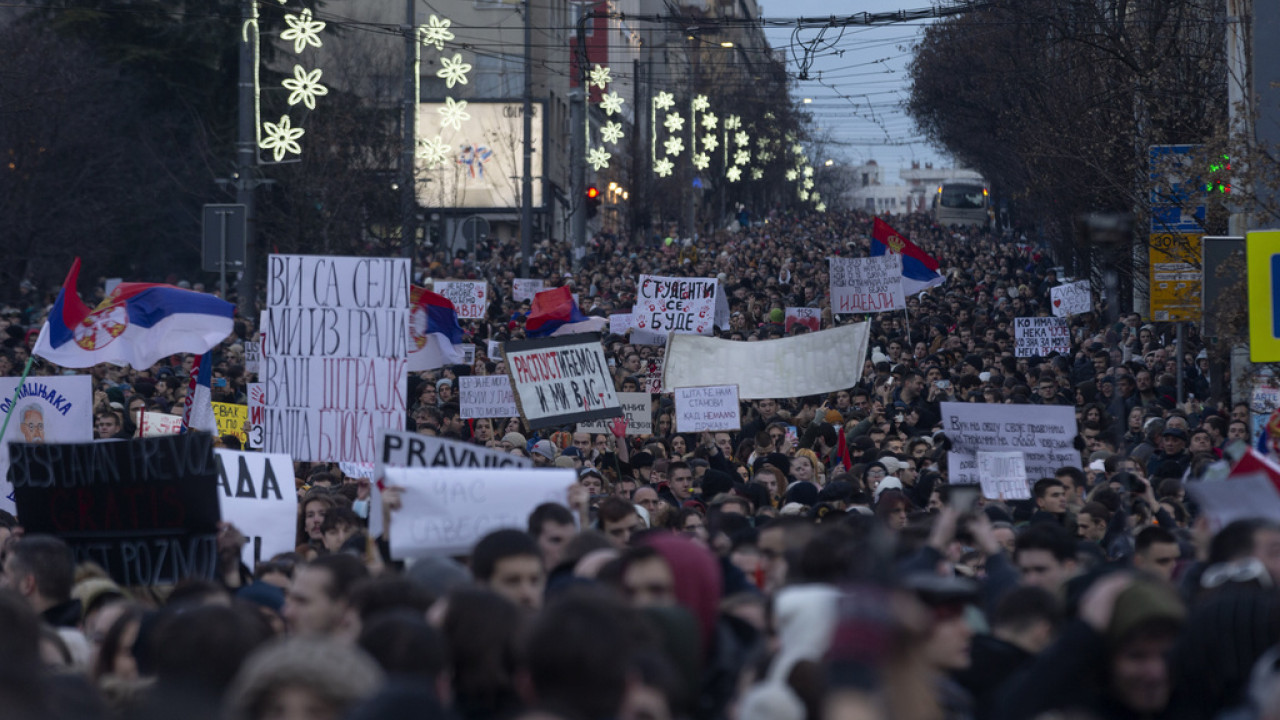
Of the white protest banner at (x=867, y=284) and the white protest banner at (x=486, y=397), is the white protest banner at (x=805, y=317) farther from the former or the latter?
the white protest banner at (x=486, y=397)

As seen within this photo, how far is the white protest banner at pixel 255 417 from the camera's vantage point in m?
13.0

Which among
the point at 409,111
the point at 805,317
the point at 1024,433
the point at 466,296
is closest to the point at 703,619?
the point at 1024,433

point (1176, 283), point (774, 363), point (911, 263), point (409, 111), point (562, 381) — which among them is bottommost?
point (562, 381)

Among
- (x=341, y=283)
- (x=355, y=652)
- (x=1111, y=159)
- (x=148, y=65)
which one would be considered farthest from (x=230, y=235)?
(x=148, y=65)

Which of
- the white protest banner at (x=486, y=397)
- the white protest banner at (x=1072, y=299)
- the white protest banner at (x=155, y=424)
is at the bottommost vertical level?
the white protest banner at (x=155, y=424)

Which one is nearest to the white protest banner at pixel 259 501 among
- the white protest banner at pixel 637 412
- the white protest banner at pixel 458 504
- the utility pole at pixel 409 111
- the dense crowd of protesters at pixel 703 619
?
the dense crowd of protesters at pixel 703 619

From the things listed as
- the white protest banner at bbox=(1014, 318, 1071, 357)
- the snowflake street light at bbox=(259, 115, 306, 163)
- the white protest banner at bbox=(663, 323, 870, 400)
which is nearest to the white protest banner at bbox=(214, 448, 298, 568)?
the white protest banner at bbox=(663, 323, 870, 400)

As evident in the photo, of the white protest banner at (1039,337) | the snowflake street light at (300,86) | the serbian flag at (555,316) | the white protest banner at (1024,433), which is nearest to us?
the white protest banner at (1024,433)

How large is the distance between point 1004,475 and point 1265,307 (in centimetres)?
224

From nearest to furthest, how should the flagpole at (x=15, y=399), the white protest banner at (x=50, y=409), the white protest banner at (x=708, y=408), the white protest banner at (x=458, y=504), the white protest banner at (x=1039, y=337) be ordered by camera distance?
the white protest banner at (x=458, y=504) < the flagpole at (x=15, y=399) < the white protest banner at (x=50, y=409) < the white protest banner at (x=708, y=408) < the white protest banner at (x=1039, y=337)

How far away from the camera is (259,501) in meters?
8.86

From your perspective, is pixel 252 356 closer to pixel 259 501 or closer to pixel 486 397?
pixel 486 397

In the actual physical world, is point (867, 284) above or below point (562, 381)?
above

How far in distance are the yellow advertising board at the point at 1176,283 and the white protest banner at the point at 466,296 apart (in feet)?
33.2
